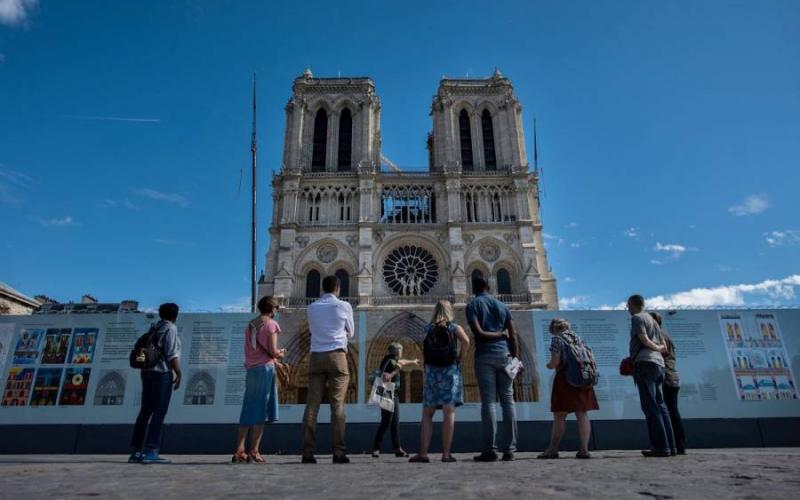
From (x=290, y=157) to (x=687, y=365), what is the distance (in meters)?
23.1

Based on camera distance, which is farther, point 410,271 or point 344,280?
point 410,271

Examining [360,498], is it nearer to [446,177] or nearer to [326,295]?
[326,295]

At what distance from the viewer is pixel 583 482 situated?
116 inches

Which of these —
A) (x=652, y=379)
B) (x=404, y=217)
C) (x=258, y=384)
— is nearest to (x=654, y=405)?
(x=652, y=379)

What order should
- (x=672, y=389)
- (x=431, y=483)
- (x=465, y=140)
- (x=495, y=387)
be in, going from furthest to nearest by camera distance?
(x=465, y=140), (x=672, y=389), (x=495, y=387), (x=431, y=483)

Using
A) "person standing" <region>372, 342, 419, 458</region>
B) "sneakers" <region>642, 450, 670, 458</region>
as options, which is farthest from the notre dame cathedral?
"sneakers" <region>642, 450, 670, 458</region>

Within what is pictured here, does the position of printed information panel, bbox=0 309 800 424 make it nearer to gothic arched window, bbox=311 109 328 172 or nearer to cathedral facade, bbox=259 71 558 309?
cathedral facade, bbox=259 71 558 309

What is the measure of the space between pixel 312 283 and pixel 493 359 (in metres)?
21.0

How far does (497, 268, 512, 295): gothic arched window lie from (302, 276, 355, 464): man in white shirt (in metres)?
20.8

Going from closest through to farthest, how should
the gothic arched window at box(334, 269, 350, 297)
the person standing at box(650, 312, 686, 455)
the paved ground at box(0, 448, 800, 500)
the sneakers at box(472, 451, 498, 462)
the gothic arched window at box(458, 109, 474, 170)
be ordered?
the paved ground at box(0, 448, 800, 500), the sneakers at box(472, 451, 498, 462), the person standing at box(650, 312, 686, 455), the gothic arched window at box(334, 269, 350, 297), the gothic arched window at box(458, 109, 474, 170)

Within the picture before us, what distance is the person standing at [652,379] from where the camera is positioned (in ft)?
17.5

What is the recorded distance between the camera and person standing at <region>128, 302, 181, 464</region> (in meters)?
5.27

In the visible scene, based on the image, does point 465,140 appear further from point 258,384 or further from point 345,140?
point 258,384

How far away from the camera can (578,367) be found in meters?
5.57
